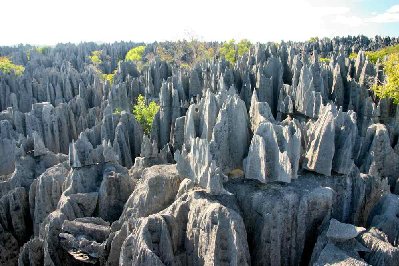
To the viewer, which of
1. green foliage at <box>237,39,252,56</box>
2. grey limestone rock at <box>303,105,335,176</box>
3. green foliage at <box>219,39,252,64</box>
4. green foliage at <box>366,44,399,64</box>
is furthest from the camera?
green foliage at <box>237,39,252,56</box>

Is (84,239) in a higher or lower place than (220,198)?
lower

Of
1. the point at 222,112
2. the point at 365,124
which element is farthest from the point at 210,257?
the point at 365,124

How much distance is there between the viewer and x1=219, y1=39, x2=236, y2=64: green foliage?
188 ft

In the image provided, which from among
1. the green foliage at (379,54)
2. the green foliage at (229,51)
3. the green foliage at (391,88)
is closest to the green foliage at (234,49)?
the green foliage at (229,51)

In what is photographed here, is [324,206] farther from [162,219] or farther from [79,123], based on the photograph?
[79,123]

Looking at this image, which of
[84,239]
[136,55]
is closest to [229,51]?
[136,55]

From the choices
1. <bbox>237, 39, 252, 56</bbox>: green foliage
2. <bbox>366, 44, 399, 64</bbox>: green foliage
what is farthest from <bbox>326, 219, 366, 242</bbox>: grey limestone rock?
<bbox>237, 39, 252, 56</bbox>: green foliage

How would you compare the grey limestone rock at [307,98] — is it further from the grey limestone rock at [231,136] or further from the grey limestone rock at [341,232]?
the grey limestone rock at [341,232]

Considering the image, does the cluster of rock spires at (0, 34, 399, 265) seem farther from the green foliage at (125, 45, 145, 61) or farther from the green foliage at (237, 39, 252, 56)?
the green foliage at (125, 45, 145, 61)

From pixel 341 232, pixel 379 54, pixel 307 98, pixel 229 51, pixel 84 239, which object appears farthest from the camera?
pixel 229 51

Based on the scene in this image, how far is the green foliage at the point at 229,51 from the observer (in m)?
57.4

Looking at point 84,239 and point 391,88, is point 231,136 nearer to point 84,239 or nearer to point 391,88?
point 84,239

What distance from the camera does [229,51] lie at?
208 feet

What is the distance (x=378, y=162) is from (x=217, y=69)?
17.8 meters
